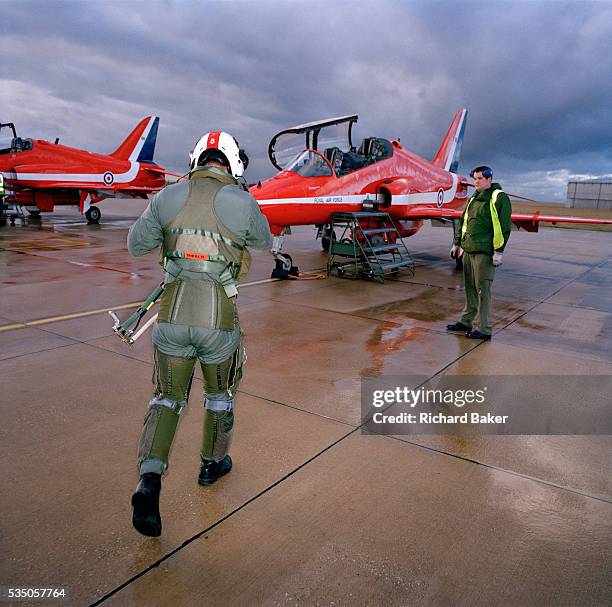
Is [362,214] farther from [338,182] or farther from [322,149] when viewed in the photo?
[322,149]

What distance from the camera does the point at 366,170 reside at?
1086 centimetres

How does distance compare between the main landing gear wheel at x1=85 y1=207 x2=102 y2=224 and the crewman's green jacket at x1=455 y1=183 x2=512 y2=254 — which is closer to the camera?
the crewman's green jacket at x1=455 y1=183 x2=512 y2=254

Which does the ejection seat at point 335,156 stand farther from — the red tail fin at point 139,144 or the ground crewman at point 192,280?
the red tail fin at point 139,144

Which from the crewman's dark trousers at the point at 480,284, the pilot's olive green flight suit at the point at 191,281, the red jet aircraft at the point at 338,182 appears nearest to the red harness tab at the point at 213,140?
the pilot's olive green flight suit at the point at 191,281

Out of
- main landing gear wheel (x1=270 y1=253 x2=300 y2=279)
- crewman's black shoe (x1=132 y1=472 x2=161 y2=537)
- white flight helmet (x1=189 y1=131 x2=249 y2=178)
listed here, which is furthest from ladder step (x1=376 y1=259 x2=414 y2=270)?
crewman's black shoe (x1=132 y1=472 x2=161 y2=537)

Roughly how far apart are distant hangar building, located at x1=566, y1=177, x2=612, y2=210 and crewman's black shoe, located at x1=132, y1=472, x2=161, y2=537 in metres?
77.0

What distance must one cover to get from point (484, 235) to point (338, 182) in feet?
16.3

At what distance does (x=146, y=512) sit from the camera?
2303 millimetres

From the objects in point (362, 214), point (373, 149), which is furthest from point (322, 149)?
point (362, 214)

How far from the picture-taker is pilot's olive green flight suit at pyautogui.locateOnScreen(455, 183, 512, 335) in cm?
577

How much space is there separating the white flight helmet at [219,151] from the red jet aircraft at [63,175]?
19.1 metres

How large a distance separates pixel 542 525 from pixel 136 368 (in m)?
3.59
